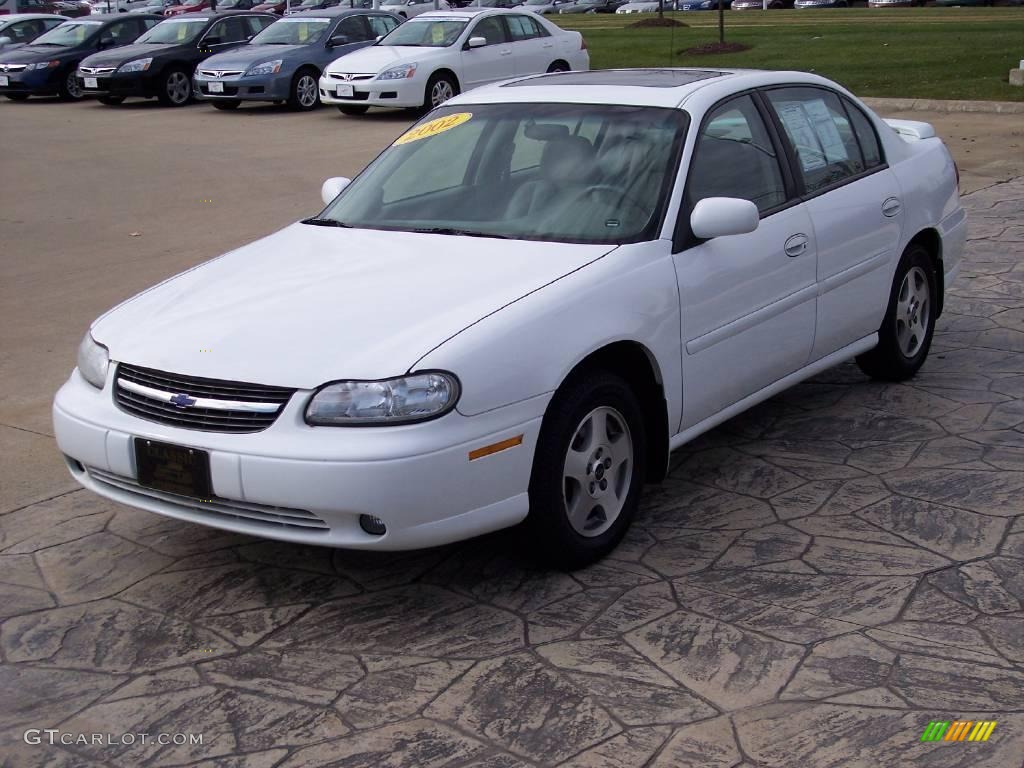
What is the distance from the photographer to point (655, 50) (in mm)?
27688

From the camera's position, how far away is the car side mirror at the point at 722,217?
4.80m

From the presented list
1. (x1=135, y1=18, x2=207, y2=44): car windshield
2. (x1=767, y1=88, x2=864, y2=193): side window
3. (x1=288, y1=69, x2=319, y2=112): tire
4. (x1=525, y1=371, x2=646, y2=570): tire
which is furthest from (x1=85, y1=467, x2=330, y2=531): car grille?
(x1=135, y1=18, x2=207, y2=44): car windshield

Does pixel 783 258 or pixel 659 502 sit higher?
pixel 783 258

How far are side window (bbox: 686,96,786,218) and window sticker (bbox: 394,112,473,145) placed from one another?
1.07 meters

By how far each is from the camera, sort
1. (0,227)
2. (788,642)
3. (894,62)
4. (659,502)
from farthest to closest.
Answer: (894,62), (0,227), (659,502), (788,642)

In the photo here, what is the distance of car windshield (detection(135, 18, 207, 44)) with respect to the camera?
77.6 ft

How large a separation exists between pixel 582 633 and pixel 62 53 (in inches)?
911

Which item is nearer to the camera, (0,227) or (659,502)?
(659,502)

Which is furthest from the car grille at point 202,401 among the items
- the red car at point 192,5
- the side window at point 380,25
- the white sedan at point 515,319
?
the red car at point 192,5

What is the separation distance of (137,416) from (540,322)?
1.34m

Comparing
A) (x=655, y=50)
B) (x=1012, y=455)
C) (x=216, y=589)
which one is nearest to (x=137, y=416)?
(x=216, y=589)

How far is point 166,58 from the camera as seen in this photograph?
2291 cm

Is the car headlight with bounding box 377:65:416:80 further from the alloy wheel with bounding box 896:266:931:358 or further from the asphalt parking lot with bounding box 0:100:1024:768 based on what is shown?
the alloy wheel with bounding box 896:266:931:358

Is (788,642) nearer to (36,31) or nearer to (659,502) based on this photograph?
(659,502)
